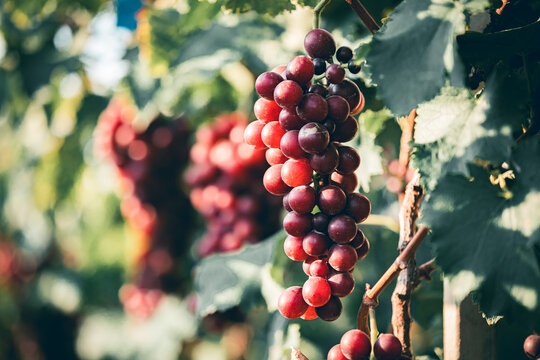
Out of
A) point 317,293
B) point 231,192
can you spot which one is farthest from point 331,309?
point 231,192

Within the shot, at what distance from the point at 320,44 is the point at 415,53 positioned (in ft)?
0.29

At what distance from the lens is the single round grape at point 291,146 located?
0.38 metres

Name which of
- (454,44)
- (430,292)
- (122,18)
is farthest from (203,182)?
(454,44)

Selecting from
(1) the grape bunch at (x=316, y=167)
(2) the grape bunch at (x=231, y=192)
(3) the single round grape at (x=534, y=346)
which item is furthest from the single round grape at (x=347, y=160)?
(2) the grape bunch at (x=231, y=192)

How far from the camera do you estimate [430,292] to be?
0.62 metres

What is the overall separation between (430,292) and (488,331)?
172 mm

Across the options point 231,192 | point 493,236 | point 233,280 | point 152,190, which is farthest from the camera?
point 152,190

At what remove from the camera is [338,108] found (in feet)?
1.25

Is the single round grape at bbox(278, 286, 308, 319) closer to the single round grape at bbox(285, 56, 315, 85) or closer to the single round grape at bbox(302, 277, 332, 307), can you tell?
the single round grape at bbox(302, 277, 332, 307)

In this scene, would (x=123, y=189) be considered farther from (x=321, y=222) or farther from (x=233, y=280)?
(x=321, y=222)

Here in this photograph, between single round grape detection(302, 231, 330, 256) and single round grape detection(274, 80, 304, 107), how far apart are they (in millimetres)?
104

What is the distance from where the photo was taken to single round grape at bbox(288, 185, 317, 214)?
38cm

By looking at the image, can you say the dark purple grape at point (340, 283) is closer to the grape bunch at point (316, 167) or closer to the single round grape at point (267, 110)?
the grape bunch at point (316, 167)

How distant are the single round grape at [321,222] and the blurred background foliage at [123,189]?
0.51 feet
